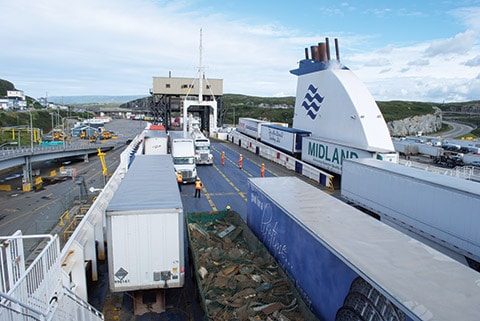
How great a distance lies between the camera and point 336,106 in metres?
23.2

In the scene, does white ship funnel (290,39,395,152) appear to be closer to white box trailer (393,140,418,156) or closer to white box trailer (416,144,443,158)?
white box trailer (416,144,443,158)

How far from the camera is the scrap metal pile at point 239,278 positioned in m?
7.53

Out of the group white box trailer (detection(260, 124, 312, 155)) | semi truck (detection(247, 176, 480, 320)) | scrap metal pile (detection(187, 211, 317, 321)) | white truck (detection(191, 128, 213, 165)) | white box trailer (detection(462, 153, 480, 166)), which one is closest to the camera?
semi truck (detection(247, 176, 480, 320))

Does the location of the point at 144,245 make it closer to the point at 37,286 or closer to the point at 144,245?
the point at 144,245

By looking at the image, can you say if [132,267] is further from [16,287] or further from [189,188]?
[189,188]

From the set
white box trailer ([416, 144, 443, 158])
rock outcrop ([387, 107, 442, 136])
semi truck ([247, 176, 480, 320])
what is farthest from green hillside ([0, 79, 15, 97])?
semi truck ([247, 176, 480, 320])

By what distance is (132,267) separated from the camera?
8.67 m

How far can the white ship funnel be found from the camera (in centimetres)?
2067

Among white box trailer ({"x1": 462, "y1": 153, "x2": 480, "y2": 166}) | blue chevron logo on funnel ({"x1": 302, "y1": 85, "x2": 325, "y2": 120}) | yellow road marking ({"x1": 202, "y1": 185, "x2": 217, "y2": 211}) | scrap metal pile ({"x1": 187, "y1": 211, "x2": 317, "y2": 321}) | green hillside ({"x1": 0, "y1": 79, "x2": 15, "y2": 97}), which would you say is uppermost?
green hillside ({"x1": 0, "y1": 79, "x2": 15, "y2": 97})

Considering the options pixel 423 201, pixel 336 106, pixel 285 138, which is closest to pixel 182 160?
pixel 285 138

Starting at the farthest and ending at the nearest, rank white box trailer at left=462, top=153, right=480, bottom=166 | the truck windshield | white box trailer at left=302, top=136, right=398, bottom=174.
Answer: white box trailer at left=462, top=153, right=480, bottom=166, the truck windshield, white box trailer at left=302, top=136, right=398, bottom=174

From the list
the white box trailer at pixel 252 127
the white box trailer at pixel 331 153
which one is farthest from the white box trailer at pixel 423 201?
the white box trailer at pixel 252 127

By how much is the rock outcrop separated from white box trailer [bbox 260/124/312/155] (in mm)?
57247

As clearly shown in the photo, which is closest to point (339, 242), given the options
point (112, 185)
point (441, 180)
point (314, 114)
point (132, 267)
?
point (132, 267)
